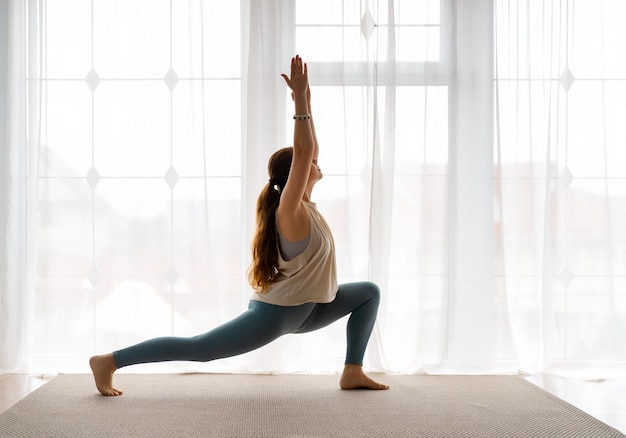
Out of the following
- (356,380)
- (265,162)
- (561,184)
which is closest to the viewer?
(356,380)

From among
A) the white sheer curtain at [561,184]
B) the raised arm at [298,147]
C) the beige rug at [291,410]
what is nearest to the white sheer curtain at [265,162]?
the white sheer curtain at [561,184]

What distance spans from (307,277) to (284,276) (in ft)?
0.30

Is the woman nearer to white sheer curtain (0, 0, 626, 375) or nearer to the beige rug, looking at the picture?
the beige rug

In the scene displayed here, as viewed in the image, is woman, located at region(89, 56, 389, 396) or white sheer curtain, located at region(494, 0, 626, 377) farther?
white sheer curtain, located at region(494, 0, 626, 377)

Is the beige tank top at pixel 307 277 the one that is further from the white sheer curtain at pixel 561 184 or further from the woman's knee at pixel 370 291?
the white sheer curtain at pixel 561 184

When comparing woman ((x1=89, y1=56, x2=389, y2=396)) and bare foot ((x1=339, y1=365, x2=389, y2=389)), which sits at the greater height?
woman ((x1=89, y1=56, x2=389, y2=396))

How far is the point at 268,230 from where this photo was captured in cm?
282

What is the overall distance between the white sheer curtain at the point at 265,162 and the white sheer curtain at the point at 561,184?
0.04 ft

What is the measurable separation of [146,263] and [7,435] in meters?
1.30

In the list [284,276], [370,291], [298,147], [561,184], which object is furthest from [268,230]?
[561,184]

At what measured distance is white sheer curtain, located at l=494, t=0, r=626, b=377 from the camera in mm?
3457

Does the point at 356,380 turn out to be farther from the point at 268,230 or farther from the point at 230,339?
the point at 268,230

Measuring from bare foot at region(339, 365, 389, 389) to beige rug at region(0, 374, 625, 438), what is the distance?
1.5 inches

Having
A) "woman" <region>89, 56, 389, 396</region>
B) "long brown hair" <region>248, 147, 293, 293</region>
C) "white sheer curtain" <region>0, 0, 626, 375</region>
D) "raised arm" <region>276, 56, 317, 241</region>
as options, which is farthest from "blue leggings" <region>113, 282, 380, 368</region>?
"white sheer curtain" <region>0, 0, 626, 375</region>
